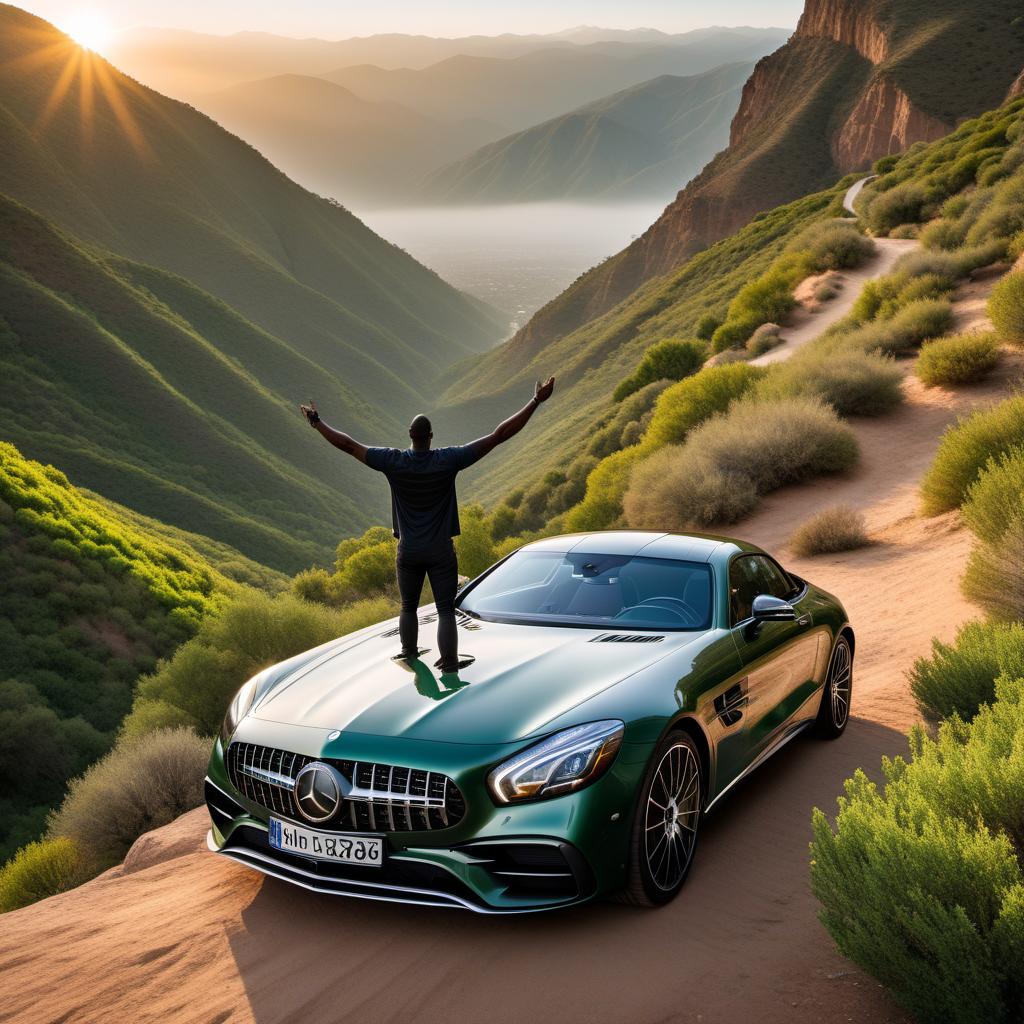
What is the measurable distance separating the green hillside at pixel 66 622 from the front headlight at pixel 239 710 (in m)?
19.8

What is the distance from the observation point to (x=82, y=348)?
74.6 metres

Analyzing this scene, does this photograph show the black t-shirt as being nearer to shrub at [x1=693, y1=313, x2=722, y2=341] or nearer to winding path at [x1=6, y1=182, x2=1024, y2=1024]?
winding path at [x1=6, y1=182, x2=1024, y2=1024]

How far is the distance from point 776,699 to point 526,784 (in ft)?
6.77

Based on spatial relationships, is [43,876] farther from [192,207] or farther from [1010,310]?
[192,207]

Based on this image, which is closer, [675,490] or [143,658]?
[675,490]

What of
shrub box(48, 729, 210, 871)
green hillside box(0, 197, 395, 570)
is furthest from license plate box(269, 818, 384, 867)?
green hillside box(0, 197, 395, 570)

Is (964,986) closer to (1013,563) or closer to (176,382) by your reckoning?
(1013,563)

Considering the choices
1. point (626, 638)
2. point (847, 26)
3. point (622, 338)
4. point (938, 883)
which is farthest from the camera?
point (847, 26)

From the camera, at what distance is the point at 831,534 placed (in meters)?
12.8

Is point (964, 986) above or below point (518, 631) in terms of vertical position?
below

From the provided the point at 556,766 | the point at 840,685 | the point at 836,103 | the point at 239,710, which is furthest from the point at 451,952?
the point at 836,103

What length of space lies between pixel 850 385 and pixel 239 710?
14786 mm

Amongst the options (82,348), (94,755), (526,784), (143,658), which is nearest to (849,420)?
(526,784)

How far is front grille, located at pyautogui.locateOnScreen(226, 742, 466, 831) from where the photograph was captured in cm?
390
